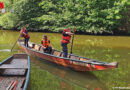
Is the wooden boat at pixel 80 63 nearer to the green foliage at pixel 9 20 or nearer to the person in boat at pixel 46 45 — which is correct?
the person in boat at pixel 46 45

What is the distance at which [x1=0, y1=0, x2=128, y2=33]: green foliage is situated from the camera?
19.9m

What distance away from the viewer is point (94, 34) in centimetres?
2066

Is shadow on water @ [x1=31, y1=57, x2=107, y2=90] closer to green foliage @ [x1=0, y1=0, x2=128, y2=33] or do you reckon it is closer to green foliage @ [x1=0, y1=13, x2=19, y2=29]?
green foliage @ [x1=0, y1=0, x2=128, y2=33]

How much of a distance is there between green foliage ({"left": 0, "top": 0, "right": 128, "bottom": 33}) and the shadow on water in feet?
42.9

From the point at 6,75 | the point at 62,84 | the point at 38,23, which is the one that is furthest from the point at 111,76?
the point at 38,23

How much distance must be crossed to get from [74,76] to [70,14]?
14977mm

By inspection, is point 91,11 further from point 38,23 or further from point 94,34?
point 38,23

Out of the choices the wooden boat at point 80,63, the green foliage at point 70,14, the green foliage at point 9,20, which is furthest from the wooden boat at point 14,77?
the green foliage at point 9,20

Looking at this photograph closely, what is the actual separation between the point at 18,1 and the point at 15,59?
57.1 feet

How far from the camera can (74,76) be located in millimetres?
6570

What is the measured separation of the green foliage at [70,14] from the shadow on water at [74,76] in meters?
13.1

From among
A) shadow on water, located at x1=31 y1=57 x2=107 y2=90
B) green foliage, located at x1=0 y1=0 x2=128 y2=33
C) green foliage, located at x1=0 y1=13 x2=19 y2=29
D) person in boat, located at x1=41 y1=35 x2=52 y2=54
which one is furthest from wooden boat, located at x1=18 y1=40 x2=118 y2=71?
green foliage, located at x1=0 y1=13 x2=19 y2=29

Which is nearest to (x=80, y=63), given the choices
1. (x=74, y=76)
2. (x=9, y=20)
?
(x=74, y=76)

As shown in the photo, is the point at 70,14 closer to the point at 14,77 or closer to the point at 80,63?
the point at 80,63
